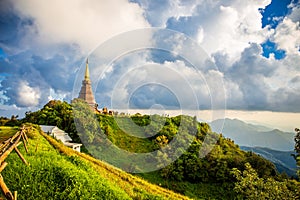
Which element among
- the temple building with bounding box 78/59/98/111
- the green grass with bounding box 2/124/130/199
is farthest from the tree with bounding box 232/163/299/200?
the temple building with bounding box 78/59/98/111

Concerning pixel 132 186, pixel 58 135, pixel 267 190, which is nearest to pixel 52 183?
pixel 132 186

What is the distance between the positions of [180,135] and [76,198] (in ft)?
156

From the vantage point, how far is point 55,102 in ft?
197

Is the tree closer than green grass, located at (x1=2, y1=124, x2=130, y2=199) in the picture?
No

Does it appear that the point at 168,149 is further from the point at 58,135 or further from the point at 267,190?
the point at 267,190

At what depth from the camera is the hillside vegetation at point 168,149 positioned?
4416cm

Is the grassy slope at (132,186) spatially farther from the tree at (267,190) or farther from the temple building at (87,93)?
the temple building at (87,93)

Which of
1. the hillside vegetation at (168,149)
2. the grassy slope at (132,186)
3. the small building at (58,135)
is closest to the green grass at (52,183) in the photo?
the grassy slope at (132,186)

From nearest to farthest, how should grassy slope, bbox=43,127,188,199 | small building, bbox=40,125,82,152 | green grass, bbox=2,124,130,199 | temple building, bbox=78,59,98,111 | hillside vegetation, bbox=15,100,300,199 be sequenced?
green grass, bbox=2,124,130,199, grassy slope, bbox=43,127,188,199, small building, bbox=40,125,82,152, hillside vegetation, bbox=15,100,300,199, temple building, bbox=78,59,98,111

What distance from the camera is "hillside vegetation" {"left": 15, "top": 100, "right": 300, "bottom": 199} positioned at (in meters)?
44.2

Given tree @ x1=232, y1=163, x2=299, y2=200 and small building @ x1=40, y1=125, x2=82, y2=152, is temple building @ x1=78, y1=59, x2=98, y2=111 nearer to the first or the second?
small building @ x1=40, y1=125, x2=82, y2=152

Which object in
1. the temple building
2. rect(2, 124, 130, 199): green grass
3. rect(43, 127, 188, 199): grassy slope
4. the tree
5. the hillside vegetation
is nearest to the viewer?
rect(2, 124, 130, 199): green grass

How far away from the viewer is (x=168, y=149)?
169 feet

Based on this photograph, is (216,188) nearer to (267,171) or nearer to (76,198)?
(267,171)
